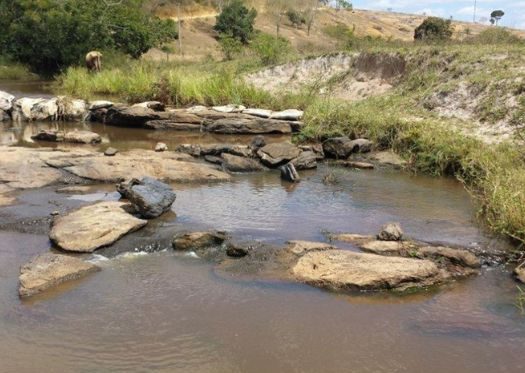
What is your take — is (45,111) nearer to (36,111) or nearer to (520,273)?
(36,111)

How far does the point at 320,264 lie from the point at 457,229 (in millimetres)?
2067

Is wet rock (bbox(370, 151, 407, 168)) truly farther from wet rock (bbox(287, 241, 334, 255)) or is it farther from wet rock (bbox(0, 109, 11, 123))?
wet rock (bbox(0, 109, 11, 123))

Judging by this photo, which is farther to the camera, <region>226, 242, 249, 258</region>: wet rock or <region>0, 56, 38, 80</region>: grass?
<region>0, 56, 38, 80</region>: grass

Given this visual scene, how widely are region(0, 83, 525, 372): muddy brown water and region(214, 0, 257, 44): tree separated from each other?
3857 cm

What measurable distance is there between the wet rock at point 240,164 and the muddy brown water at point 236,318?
2.77 m

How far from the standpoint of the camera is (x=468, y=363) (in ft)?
12.1

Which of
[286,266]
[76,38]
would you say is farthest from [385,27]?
[286,266]

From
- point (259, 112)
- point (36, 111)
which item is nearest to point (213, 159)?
point (259, 112)

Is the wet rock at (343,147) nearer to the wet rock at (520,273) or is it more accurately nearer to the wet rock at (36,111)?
the wet rock at (520,273)

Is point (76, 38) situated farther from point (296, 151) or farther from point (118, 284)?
point (118, 284)

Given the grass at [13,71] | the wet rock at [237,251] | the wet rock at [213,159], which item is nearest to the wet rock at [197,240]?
the wet rock at [237,251]

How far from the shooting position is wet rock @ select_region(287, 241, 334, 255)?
17.9 feet

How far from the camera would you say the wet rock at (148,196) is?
6.48 m

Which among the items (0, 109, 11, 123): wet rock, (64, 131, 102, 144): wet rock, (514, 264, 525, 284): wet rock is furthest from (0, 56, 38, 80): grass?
(514, 264, 525, 284): wet rock
